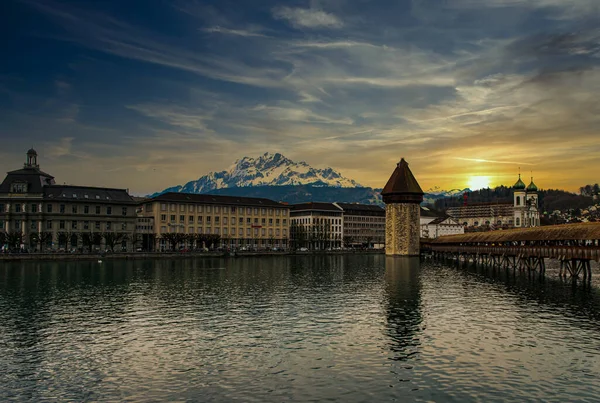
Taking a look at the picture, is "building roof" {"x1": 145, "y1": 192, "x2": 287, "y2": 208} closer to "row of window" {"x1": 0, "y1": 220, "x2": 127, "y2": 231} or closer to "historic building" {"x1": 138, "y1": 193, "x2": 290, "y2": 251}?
"historic building" {"x1": 138, "y1": 193, "x2": 290, "y2": 251}

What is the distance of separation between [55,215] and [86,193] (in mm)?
8831

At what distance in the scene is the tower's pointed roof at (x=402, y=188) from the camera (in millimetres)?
145125

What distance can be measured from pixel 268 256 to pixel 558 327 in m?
109

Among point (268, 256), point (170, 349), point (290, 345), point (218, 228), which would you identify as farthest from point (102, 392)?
point (218, 228)

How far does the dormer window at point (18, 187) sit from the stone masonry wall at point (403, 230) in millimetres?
86520

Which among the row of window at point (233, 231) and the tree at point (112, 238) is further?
the row of window at point (233, 231)

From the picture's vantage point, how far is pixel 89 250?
11750 cm

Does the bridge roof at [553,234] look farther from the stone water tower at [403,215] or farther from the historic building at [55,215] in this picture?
the historic building at [55,215]

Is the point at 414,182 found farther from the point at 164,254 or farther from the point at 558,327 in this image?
the point at 558,327

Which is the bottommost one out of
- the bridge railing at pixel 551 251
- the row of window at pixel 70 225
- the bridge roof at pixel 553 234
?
the bridge railing at pixel 551 251

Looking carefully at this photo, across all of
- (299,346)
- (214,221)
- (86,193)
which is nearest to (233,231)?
(214,221)

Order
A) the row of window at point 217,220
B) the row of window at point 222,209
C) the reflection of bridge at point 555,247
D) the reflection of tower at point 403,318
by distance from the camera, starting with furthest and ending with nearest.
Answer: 1. the row of window at point 222,209
2. the row of window at point 217,220
3. the reflection of bridge at point 555,247
4. the reflection of tower at point 403,318

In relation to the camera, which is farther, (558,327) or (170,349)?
(558,327)

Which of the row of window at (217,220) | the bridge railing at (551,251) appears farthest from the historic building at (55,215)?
A: the bridge railing at (551,251)
